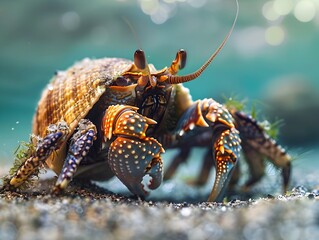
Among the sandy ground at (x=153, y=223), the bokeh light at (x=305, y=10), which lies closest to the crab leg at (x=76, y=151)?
the sandy ground at (x=153, y=223)

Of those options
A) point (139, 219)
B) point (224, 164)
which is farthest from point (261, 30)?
point (139, 219)

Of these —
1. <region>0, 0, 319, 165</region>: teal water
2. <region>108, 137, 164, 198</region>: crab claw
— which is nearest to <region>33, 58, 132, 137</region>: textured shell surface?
<region>108, 137, 164, 198</region>: crab claw

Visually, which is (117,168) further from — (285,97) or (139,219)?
(285,97)

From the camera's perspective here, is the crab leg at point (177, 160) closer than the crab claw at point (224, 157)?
No

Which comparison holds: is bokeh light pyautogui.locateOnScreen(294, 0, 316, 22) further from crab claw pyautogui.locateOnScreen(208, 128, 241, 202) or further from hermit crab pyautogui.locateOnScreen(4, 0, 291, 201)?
crab claw pyautogui.locateOnScreen(208, 128, 241, 202)

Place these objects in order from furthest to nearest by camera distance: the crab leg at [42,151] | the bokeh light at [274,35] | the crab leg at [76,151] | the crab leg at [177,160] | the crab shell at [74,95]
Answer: the bokeh light at [274,35] → the crab leg at [177,160] → the crab shell at [74,95] → the crab leg at [42,151] → the crab leg at [76,151]

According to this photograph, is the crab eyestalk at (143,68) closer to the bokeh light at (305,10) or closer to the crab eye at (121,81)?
the crab eye at (121,81)
